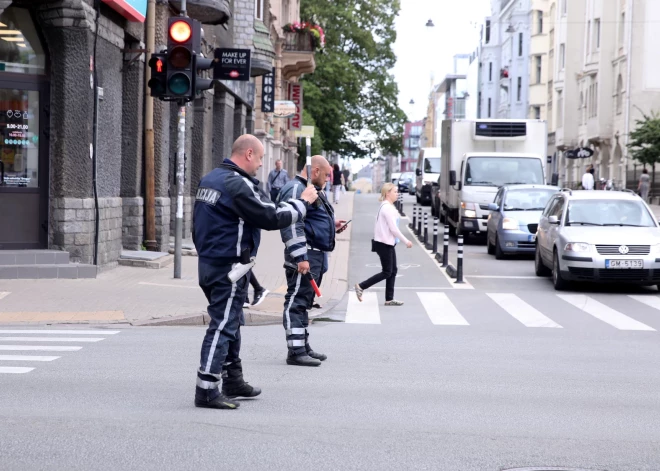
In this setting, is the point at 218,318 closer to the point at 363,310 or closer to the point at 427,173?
the point at 363,310

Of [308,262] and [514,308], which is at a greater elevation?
[308,262]

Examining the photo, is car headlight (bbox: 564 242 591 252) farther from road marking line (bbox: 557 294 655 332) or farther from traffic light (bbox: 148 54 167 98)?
traffic light (bbox: 148 54 167 98)

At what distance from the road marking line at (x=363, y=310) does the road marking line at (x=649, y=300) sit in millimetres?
3796

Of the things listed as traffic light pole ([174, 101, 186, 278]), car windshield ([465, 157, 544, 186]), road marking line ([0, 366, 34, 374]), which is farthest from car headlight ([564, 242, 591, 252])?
car windshield ([465, 157, 544, 186])

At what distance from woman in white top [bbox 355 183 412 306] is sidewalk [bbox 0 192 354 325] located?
77 centimetres

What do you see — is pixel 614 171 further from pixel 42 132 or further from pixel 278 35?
pixel 42 132

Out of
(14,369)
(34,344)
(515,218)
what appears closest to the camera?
(14,369)

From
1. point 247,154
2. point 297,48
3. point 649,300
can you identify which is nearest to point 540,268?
point 649,300

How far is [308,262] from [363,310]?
17.9 ft

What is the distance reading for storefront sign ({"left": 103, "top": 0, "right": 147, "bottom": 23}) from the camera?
56.5 ft

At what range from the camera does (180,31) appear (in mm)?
15023

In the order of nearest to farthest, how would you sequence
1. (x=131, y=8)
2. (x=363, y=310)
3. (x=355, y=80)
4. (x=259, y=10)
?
(x=363, y=310), (x=131, y=8), (x=259, y=10), (x=355, y=80)

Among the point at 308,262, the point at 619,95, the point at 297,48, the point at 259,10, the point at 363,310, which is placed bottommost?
the point at 363,310

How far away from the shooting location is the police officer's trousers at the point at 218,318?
725cm
